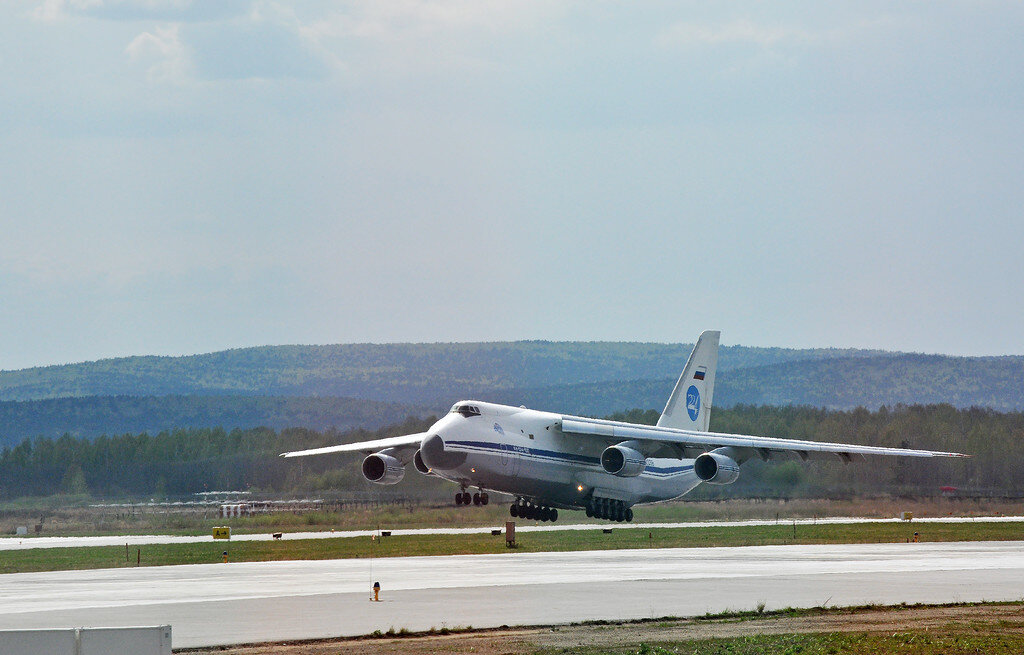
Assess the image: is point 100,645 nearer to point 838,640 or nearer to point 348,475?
point 838,640

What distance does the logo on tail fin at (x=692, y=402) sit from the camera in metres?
59.6

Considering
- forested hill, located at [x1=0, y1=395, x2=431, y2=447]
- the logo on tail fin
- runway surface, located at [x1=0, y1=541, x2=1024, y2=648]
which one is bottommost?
runway surface, located at [x1=0, y1=541, x2=1024, y2=648]

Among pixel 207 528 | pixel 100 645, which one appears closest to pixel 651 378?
pixel 207 528

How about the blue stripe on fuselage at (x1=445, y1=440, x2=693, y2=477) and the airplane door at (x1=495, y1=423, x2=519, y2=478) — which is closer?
the blue stripe on fuselage at (x1=445, y1=440, x2=693, y2=477)

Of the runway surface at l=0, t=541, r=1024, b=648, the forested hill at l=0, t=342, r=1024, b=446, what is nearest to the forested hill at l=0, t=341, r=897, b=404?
the forested hill at l=0, t=342, r=1024, b=446

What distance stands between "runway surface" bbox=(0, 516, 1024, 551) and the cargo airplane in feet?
13.6

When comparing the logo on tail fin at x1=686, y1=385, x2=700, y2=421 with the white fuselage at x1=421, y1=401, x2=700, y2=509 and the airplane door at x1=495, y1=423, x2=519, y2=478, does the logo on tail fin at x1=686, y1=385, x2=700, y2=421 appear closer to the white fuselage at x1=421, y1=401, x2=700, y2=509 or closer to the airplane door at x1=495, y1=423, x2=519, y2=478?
the white fuselage at x1=421, y1=401, x2=700, y2=509

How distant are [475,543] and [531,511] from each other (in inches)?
158

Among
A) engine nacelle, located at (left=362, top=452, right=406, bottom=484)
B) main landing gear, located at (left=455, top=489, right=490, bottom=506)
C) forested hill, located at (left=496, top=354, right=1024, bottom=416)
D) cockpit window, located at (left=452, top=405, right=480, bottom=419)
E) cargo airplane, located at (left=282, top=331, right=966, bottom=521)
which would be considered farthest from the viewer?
forested hill, located at (left=496, top=354, right=1024, bottom=416)

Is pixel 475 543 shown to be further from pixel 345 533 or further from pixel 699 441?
pixel 345 533

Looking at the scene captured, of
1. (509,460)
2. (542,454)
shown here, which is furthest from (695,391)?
(509,460)

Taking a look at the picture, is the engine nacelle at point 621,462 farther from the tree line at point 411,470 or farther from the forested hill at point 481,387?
the forested hill at point 481,387

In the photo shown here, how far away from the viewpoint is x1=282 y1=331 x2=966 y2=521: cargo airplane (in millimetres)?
45031

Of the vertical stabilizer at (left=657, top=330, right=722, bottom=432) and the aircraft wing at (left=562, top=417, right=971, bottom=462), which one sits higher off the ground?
the vertical stabilizer at (left=657, top=330, right=722, bottom=432)
